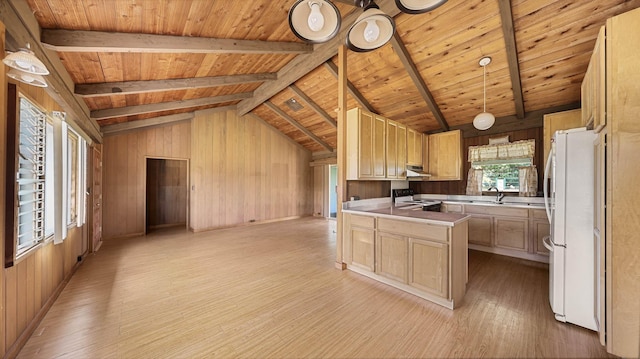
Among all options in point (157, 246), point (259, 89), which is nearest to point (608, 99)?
point (259, 89)

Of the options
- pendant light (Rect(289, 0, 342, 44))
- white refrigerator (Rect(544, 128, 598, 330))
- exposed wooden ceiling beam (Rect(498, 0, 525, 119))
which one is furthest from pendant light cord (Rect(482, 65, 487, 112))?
pendant light (Rect(289, 0, 342, 44))

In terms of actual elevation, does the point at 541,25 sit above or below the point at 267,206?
above

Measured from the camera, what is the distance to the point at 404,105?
4789mm

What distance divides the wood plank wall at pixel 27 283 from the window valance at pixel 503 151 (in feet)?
21.3

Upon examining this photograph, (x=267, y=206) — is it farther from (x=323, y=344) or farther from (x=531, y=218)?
(x=531, y=218)

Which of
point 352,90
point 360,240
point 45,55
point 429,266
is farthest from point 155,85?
point 429,266

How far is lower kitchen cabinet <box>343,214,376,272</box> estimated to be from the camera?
3.11 metres

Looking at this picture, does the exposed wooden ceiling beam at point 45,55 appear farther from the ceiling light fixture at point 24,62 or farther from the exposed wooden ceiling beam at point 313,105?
the exposed wooden ceiling beam at point 313,105

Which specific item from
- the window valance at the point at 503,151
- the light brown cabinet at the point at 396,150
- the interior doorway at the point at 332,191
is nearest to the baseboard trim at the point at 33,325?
the light brown cabinet at the point at 396,150

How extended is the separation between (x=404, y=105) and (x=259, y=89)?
11.4 feet

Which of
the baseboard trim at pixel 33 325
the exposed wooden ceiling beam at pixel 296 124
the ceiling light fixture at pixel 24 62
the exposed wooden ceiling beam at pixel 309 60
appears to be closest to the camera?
the ceiling light fixture at pixel 24 62

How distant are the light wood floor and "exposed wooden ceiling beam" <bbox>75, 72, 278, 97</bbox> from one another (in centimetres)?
264

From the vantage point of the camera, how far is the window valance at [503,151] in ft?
14.1

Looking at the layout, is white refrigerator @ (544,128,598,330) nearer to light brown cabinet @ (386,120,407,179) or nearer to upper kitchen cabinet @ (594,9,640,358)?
upper kitchen cabinet @ (594,9,640,358)
